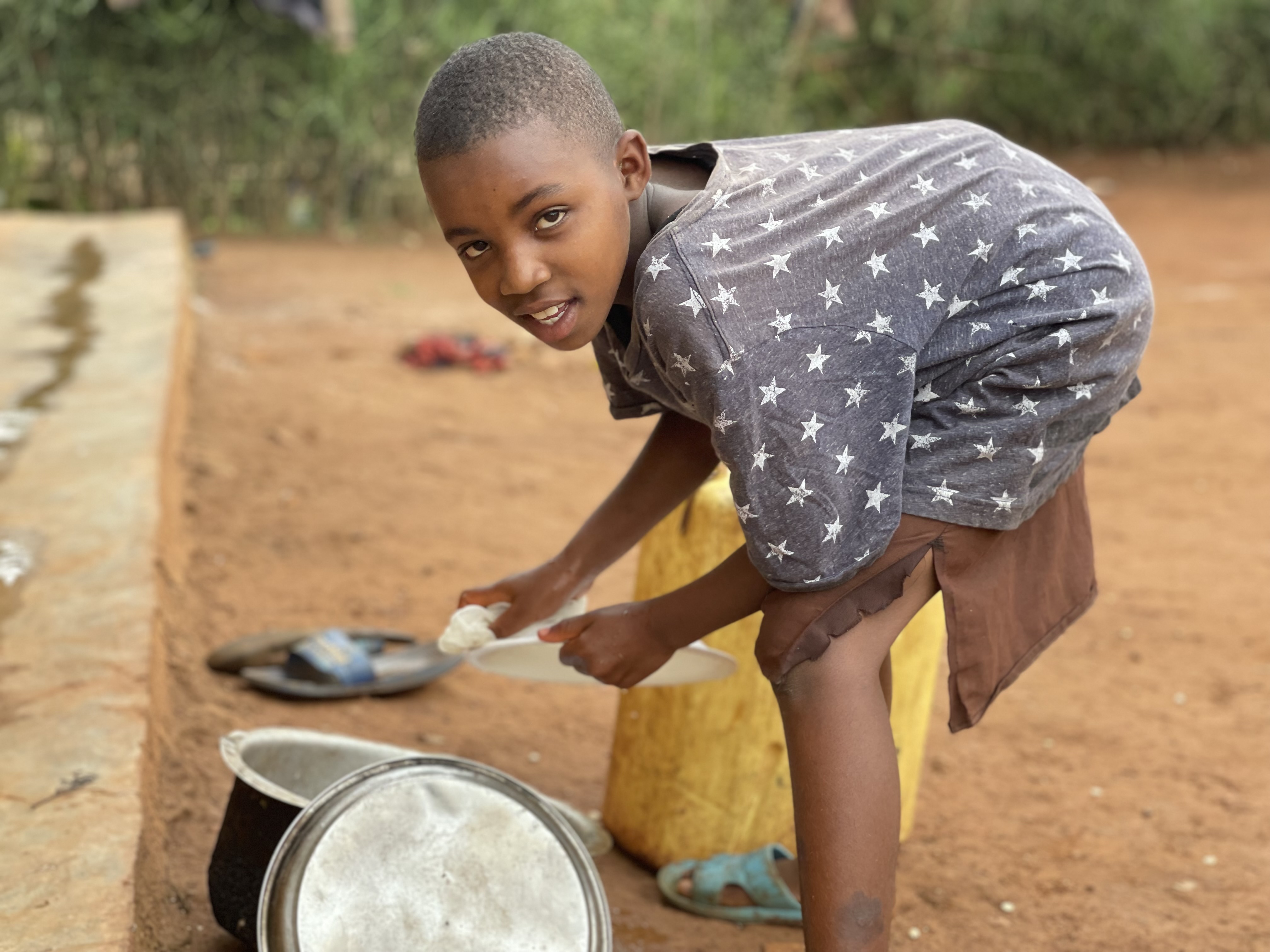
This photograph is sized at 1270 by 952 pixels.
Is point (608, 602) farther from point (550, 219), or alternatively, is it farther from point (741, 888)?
point (550, 219)

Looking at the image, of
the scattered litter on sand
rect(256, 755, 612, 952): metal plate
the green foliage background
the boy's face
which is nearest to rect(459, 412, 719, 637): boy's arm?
rect(256, 755, 612, 952): metal plate

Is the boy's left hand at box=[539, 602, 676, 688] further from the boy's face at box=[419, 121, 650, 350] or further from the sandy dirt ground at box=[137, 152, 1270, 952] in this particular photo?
the sandy dirt ground at box=[137, 152, 1270, 952]

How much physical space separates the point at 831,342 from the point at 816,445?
120 millimetres

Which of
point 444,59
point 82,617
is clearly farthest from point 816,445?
point 444,59

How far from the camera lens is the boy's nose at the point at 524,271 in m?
1.48

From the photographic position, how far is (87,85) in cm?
767

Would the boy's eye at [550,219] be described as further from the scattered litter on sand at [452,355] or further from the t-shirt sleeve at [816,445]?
the scattered litter on sand at [452,355]

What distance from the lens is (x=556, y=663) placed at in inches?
76.9

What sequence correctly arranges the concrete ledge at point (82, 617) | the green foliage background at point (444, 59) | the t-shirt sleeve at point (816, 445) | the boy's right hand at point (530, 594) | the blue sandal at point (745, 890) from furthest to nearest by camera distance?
the green foliage background at point (444, 59) → the blue sandal at point (745, 890) → the boy's right hand at point (530, 594) → the concrete ledge at point (82, 617) → the t-shirt sleeve at point (816, 445)

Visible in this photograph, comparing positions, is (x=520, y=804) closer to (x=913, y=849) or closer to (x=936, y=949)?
(x=936, y=949)

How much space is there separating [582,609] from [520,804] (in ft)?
1.13

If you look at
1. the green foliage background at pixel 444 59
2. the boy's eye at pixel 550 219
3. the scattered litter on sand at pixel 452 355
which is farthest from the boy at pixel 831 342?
the green foliage background at pixel 444 59

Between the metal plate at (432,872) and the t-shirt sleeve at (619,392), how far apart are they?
0.56 metres

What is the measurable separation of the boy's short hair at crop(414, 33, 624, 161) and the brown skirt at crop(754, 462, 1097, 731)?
601 mm
